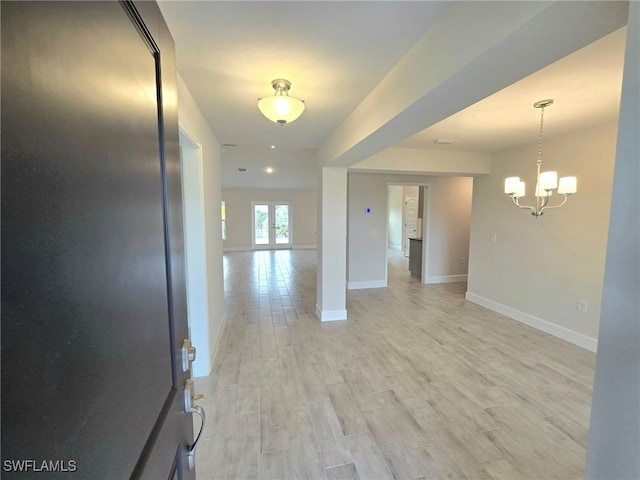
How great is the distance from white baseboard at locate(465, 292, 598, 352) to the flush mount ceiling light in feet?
11.3

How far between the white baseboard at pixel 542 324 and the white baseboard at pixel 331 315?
2419 mm

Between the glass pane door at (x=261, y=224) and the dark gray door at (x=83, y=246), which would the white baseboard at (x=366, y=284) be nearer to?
the dark gray door at (x=83, y=246)

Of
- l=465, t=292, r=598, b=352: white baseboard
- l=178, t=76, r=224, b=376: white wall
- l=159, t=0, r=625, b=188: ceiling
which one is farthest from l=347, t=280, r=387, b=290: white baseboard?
l=159, t=0, r=625, b=188: ceiling

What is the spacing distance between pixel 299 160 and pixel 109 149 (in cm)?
551

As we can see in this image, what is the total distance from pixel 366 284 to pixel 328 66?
4534mm

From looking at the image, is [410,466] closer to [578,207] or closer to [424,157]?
[578,207]

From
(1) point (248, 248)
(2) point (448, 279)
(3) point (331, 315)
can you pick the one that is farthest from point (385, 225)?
(1) point (248, 248)

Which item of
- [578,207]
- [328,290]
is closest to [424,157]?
[578,207]

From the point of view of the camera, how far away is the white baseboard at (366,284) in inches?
221

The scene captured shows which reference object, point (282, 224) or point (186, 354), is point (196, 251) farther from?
point (282, 224)

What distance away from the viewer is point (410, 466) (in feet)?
5.31

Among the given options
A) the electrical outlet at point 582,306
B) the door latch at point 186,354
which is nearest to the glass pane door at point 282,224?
the electrical outlet at point 582,306

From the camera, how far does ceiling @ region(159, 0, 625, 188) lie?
4.16ft

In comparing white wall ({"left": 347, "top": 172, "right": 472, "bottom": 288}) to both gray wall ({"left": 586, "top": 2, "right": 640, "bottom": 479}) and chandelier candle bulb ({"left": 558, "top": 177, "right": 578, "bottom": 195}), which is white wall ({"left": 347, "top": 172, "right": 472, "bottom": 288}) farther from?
gray wall ({"left": 586, "top": 2, "right": 640, "bottom": 479})
